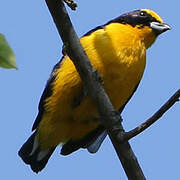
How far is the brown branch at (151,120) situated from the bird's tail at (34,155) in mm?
2293

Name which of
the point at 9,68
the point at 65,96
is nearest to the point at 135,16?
the point at 65,96

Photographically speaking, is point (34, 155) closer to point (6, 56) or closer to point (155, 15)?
point (155, 15)

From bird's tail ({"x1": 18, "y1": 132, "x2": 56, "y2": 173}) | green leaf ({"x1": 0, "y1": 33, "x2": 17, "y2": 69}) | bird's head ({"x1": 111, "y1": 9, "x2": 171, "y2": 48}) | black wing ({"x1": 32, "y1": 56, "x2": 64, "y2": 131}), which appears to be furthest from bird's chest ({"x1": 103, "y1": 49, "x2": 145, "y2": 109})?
green leaf ({"x1": 0, "y1": 33, "x2": 17, "y2": 69})

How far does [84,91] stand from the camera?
14.5 ft

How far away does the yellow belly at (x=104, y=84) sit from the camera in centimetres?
445

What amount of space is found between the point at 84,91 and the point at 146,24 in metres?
1.39

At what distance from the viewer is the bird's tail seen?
18.2 ft

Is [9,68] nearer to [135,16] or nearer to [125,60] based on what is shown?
[125,60]

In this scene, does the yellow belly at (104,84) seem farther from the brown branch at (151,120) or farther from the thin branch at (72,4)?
the thin branch at (72,4)

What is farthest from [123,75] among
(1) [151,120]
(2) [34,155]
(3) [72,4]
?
(3) [72,4]

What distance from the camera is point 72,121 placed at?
4875 mm

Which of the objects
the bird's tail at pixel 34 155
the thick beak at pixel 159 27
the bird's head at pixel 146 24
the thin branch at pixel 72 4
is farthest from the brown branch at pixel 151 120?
the bird's tail at pixel 34 155

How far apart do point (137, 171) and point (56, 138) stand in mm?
2001

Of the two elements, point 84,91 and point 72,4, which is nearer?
point 72,4
